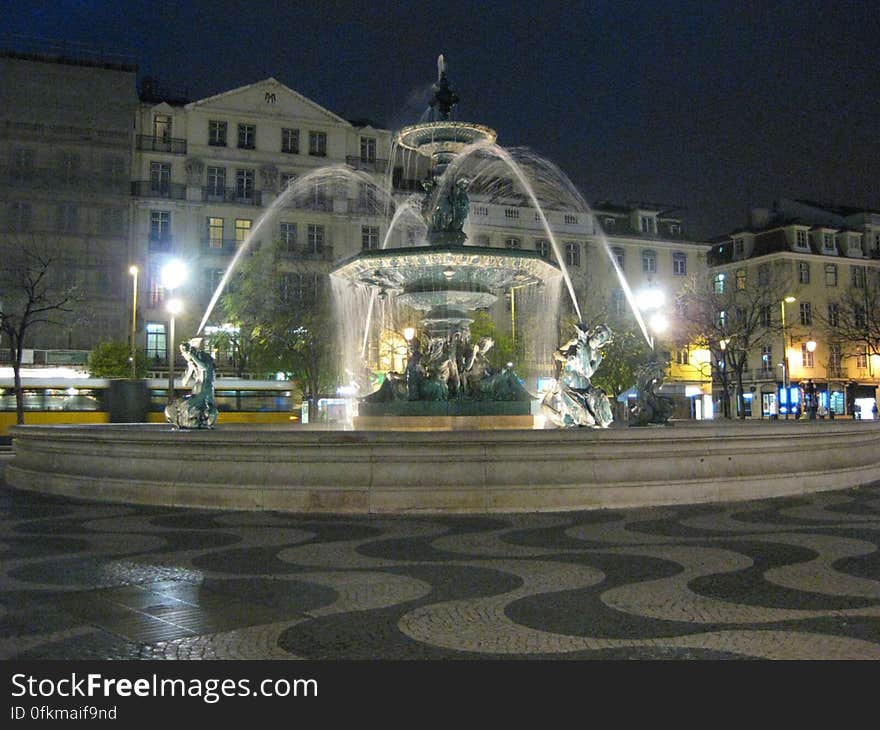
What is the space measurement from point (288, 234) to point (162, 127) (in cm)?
1040

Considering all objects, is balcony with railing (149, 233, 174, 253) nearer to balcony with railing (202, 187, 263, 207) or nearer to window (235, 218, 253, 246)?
balcony with railing (202, 187, 263, 207)

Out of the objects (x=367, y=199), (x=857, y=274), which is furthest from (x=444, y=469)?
(x=857, y=274)

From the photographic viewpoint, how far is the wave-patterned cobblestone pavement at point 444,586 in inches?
201

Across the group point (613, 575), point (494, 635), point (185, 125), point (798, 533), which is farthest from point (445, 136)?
point (185, 125)

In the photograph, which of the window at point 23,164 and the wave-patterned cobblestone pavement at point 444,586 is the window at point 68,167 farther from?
the wave-patterned cobblestone pavement at point 444,586

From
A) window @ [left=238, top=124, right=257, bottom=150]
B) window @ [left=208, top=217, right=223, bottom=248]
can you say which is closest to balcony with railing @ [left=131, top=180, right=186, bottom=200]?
window @ [left=208, top=217, right=223, bottom=248]

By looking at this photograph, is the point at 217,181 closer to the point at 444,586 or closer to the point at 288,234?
the point at 288,234

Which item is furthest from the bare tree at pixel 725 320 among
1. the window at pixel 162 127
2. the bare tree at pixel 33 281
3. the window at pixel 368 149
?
the bare tree at pixel 33 281

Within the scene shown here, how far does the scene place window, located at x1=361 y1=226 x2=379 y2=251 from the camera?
58344 mm

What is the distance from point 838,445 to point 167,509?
10678 mm

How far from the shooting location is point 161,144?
54812mm

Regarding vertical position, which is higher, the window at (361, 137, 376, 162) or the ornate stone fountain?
the window at (361, 137, 376, 162)

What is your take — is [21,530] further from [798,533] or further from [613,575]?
[798,533]

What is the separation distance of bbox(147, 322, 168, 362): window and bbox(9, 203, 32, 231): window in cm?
914
